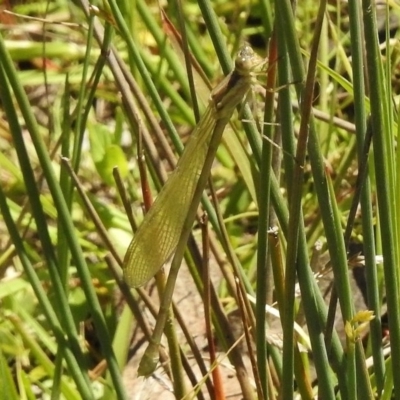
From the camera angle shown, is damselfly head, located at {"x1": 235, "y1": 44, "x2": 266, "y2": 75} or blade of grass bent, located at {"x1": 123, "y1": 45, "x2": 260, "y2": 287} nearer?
damselfly head, located at {"x1": 235, "y1": 44, "x2": 266, "y2": 75}

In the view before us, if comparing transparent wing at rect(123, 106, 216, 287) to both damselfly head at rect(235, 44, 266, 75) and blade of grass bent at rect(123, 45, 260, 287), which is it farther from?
damselfly head at rect(235, 44, 266, 75)

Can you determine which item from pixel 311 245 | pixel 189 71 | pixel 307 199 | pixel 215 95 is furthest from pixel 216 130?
pixel 307 199

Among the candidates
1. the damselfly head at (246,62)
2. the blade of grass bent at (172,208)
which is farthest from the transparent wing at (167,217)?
the damselfly head at (246,62)

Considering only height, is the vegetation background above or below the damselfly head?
below

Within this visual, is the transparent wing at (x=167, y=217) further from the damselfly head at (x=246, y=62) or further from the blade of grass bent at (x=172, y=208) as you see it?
the damselfly head at (x=246, y=62)

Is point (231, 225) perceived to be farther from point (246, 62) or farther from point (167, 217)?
point (246, 62)

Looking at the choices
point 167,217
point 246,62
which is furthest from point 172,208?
point 246,62

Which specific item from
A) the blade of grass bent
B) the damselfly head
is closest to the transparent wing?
the blade of grass bent
